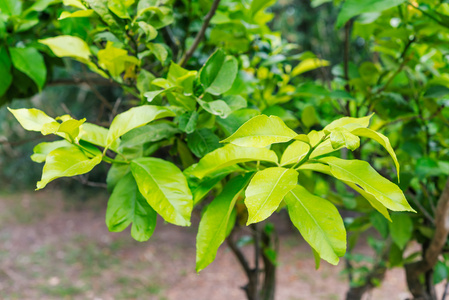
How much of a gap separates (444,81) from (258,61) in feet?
1.77

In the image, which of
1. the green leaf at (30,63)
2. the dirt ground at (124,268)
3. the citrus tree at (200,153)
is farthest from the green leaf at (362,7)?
the dirt ground at (124,268)

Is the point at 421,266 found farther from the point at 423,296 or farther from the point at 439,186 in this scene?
the point at 439,186

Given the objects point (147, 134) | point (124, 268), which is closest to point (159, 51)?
point (147, 134)

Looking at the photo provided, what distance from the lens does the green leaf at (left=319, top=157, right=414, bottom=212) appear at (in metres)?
0.44

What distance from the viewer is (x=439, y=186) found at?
1108 millimetres

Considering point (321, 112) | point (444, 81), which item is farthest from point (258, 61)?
point (444, 81)

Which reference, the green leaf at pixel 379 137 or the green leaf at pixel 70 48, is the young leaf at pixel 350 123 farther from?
the green leaf at pixel 70 48

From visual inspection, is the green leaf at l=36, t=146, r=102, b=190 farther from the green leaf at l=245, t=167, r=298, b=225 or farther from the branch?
the branch

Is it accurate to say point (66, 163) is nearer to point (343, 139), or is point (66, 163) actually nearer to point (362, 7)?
point (343, 139)

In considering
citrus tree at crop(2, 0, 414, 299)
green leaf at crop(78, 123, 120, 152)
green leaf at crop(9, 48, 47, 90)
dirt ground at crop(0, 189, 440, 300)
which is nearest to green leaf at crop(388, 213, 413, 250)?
citrus tree at crop(2, 0, 414, 299)

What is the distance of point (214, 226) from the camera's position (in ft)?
1.69

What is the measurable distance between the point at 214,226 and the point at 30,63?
64 cm

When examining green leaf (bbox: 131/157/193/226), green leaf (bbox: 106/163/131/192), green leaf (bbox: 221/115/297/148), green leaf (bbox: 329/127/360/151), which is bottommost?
green leaf (bbox: 106/163/131/192)

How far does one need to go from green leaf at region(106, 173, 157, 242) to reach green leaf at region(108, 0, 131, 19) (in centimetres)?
31
